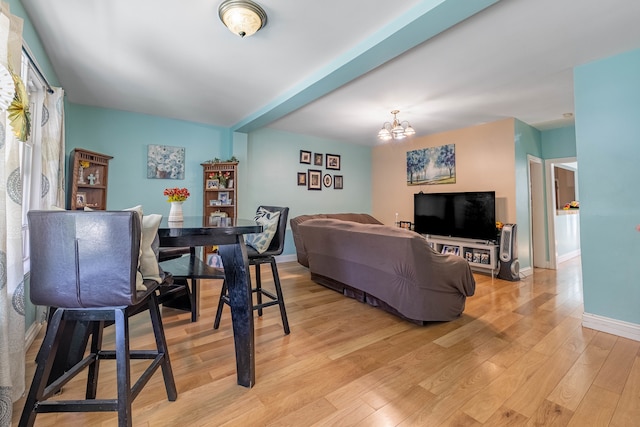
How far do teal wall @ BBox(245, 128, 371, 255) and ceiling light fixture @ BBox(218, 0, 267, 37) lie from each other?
9.61 feet

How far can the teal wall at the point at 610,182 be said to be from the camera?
2182 mm

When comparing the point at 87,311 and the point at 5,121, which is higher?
the point at 5,121

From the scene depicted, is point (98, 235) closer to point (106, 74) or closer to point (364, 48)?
point (364, 48)

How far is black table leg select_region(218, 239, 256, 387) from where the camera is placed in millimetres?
1518

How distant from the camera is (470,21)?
191cm

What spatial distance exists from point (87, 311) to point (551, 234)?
18.9 ft

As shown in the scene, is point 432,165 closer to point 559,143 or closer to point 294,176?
point 559,143

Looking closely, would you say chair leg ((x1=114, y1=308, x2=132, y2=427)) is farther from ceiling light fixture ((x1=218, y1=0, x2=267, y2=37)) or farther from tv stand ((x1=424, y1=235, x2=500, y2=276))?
tv stand ((x1=424, y1=235, x2=500, y2=276))

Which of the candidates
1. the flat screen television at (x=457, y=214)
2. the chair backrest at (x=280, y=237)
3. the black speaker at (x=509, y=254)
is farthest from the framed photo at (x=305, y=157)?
the black speaker at (x=509, y=254)

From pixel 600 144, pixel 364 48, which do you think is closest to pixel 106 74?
pixel 364 48

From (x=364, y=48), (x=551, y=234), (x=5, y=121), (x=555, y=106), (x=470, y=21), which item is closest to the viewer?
(x=5, y=121)

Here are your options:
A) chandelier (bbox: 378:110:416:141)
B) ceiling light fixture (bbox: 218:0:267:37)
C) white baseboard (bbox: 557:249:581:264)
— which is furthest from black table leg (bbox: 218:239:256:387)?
white baseboard (bbox: 557:249:581:264)

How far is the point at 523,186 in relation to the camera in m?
4.12

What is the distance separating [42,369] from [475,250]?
15.5 ft
